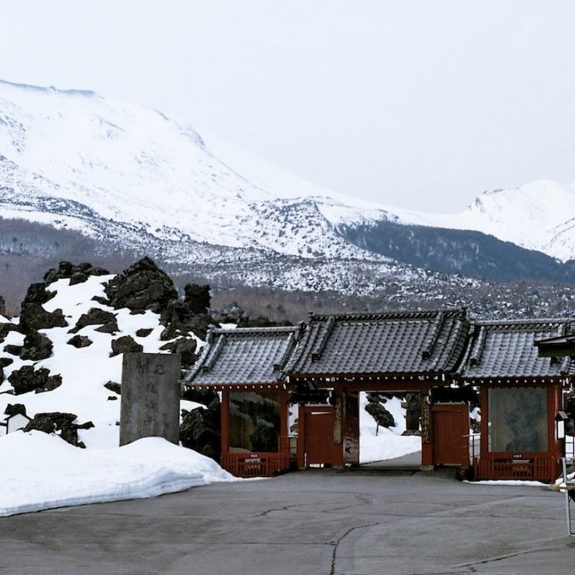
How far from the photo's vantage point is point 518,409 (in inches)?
1151

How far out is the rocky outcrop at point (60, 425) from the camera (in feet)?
128

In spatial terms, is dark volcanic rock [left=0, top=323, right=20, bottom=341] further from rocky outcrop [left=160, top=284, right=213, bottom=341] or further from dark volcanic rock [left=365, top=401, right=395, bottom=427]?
dark volcanic rock [left=365, top=401, right=395, bottom=427]

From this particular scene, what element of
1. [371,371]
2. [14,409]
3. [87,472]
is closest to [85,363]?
[14,409]

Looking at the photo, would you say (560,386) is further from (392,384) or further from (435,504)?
(435,504)

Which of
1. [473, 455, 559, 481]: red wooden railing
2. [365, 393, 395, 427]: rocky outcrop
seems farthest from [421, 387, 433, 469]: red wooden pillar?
[365, 393, 395, 427]: rocky outcrop

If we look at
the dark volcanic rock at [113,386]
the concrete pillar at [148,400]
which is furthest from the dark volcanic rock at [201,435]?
the dark volcanic rock at [113,386]

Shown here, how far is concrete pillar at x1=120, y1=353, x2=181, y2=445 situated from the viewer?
3106cm

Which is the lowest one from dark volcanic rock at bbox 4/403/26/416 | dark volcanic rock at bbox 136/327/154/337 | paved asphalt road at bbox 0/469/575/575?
paved asphalt road at bbox 0/469/575/575

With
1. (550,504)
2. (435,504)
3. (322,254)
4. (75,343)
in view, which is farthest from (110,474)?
(322,254)

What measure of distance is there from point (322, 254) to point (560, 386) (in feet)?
497

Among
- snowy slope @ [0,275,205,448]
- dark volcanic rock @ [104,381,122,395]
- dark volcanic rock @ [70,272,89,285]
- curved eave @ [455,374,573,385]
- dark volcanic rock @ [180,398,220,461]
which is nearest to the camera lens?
curved eave @ [455,374,573,385]

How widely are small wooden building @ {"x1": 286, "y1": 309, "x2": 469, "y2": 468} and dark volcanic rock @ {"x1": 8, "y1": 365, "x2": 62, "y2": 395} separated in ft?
54.2

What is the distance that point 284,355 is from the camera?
32.2 meters

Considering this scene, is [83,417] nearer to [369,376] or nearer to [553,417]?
[369,376]
